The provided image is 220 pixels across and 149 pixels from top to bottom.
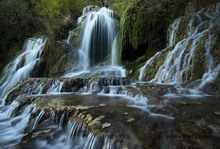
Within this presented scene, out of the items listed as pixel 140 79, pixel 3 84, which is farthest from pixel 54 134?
pixel 3 84

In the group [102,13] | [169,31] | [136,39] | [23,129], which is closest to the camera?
[23,129]

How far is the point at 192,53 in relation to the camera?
697 centimetres

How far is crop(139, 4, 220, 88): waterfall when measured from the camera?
647cm

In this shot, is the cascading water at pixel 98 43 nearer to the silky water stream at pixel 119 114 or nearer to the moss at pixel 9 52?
the silky water stream at pixel 119 114

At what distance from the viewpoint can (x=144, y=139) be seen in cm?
323

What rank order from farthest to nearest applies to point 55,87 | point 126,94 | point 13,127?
1. point 55,87
2. point 126,94
3. point 13,127

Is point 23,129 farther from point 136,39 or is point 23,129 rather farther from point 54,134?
point 136,39

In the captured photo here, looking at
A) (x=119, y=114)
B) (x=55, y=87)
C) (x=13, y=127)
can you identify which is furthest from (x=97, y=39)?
(x=119, y=114)

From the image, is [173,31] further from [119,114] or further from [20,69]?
[20,69]

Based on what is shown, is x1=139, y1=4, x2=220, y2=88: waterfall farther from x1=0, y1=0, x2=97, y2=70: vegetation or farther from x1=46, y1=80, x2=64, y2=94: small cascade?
x1=0, y1=0, x2=97, y2=70: vegetation

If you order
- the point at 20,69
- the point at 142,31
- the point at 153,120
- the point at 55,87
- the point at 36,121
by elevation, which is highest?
the point at 142,31

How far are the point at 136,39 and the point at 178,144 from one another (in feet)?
27.7

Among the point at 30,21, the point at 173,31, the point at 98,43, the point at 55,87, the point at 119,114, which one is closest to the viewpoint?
the point at 119,114

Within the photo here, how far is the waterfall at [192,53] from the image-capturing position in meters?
6.47
